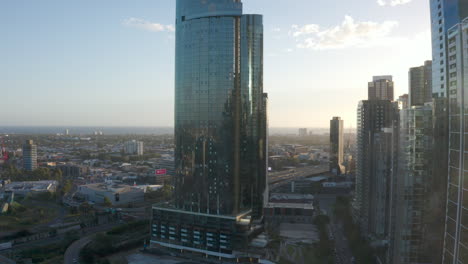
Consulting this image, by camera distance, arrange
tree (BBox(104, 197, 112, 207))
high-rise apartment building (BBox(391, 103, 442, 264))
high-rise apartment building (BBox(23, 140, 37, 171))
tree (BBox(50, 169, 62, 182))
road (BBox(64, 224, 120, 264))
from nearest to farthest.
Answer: high-rise apartment building (BBox(391, 103, 442, 264))
road (BBox(64, 224, 120, 264))
tree (BBox(104, 197, 112, 207))
tree (BBox(50, 169, 62, 182))
high-rise apartment building (BBox(23, 140, 37, 171))

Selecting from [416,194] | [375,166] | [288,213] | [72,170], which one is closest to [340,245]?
[375,166]

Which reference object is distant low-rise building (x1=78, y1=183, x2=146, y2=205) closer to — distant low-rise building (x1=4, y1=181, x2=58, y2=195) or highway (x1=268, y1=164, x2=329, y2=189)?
distant low-rise building (x1=4, y1=181, x2=58, y2=195)

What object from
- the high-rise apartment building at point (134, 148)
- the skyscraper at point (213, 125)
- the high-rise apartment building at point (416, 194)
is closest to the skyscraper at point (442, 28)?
the high-rise apartment building at point (416, 194)

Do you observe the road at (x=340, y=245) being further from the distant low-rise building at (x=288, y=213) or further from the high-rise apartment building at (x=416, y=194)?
the high-rise apartment building at (x=416, y=194)

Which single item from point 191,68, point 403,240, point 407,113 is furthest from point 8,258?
point 407,113

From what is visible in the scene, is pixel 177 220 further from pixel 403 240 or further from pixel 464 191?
pixel 464 191

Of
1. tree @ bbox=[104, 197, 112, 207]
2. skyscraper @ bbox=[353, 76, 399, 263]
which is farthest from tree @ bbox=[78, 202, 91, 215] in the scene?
skyscraper @ bbox=[353, 76, 399, 263]
